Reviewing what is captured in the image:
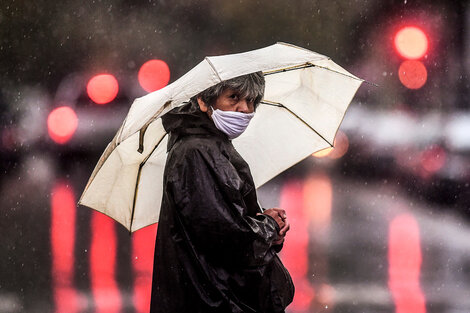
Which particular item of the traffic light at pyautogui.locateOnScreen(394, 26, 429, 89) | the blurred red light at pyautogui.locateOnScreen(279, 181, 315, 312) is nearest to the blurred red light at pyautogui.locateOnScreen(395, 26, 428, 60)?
the traffic light at pyautogui.locateOnScreen(394, 26, 429, 89)

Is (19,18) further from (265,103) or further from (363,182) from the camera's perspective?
(265,103)

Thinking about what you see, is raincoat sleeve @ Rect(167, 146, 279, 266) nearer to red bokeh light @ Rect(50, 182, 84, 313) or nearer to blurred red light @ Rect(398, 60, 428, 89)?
red bokeh light @ Rect(50, 182, 84, 313)

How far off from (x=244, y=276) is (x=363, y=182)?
665 inches

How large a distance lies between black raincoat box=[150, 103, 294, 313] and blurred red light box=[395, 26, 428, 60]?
2257 centimetres

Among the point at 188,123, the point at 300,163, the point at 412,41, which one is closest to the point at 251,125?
the point at 188,123

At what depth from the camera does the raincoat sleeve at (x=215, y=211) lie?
2933 mm

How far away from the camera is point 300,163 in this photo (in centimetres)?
2334

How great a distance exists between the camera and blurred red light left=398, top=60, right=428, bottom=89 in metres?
25.2

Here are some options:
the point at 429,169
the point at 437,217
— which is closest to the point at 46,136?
the point at 429,169

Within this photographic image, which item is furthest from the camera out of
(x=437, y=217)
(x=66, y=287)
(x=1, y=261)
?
(x=437, y=217)

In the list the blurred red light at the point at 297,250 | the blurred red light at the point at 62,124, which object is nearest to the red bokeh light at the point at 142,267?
the blurred red light at the point at 297,250

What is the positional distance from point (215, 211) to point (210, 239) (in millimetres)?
115

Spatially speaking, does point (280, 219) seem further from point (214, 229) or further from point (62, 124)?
point (62, 124)

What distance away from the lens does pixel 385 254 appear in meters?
9.59
